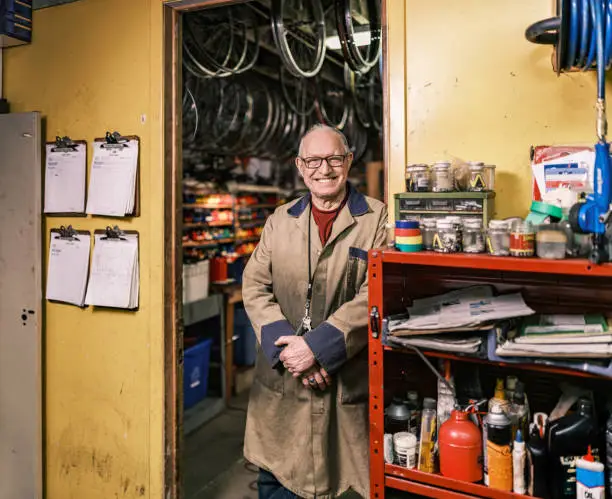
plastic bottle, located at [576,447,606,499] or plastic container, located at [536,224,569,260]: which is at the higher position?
plastic container, located at [536,224,569,260]

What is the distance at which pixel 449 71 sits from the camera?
1.72m

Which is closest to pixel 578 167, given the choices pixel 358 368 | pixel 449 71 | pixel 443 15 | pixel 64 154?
pixel 449 71

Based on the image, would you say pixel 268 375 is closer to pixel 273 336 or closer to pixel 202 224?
pixel 273 336

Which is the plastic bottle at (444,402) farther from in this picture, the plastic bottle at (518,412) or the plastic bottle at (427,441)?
the plastic bottle at (518,412)

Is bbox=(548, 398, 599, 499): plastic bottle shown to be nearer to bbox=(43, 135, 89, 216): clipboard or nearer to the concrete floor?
the concrete floor

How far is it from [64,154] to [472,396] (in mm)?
2161

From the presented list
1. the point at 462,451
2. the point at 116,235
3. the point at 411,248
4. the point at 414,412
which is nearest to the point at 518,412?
the point at 462,451

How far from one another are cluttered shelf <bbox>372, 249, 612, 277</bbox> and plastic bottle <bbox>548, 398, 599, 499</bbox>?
1.31ft

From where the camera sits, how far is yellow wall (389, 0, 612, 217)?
1580 mm

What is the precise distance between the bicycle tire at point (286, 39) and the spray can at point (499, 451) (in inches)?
90.9

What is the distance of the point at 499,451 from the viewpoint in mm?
1371

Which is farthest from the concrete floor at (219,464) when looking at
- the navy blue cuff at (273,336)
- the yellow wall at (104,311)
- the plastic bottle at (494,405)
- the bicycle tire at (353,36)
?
the bicycle tire at (353,36)

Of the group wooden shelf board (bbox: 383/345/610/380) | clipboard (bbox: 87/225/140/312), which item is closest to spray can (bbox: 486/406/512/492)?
wooden shelf board (bbox: 383/345/610/380)

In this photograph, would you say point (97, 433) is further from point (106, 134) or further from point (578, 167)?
point (578, 167)
